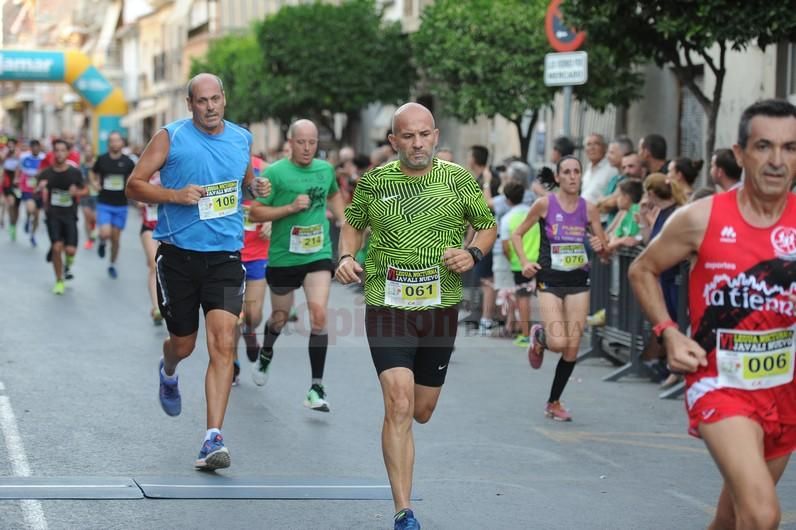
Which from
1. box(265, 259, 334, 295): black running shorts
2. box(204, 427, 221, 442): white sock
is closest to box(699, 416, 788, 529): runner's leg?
box(204, 427, 221, 442): white sock

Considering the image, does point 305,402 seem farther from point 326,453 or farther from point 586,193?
point 586,193

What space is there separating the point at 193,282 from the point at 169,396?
875 millimetres

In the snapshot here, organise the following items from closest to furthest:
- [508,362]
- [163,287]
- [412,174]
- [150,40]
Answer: [412,174]
[163,287]
[508,362]
[150,40]

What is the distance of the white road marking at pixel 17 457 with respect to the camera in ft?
20.7

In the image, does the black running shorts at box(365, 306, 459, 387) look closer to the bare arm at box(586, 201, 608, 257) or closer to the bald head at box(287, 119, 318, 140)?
the bald head at box(287, 119, 318, 140)

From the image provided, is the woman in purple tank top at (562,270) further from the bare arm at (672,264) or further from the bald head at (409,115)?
the bare arm at (672,264)

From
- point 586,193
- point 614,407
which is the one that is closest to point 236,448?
point 614,407

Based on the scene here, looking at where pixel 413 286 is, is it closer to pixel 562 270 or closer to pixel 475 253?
pixel 475 253

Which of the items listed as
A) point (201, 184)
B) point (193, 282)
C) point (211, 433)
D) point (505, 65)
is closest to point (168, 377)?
point (193, 282)

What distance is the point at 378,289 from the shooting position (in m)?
6.71

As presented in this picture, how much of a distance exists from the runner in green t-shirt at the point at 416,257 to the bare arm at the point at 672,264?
160cm

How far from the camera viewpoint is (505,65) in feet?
72.9

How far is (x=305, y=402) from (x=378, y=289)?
3203 millimetres

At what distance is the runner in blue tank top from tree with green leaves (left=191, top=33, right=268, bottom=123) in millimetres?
25628
